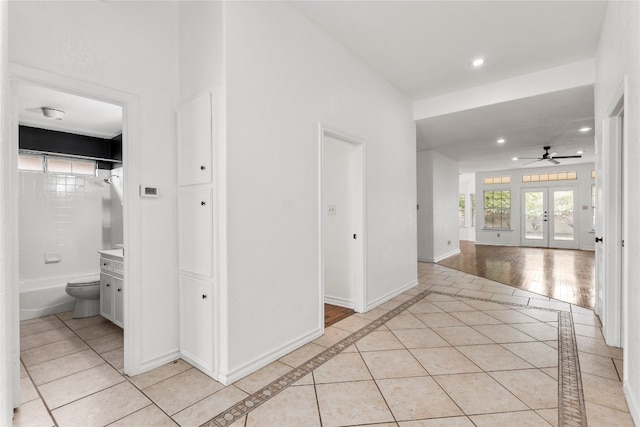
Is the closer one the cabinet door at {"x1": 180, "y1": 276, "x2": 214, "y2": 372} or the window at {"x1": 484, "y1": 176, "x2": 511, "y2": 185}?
the cabinet door at {"x1": 180, "y1": 276, "x2": 214, "y2": 372}

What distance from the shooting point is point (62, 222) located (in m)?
4.39

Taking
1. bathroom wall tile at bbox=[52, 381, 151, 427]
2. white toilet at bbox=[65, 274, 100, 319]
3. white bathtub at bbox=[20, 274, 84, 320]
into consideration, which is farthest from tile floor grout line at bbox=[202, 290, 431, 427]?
white bathtub at bbox=[20, 274, 84, 320]

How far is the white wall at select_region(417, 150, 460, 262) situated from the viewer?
7520mm

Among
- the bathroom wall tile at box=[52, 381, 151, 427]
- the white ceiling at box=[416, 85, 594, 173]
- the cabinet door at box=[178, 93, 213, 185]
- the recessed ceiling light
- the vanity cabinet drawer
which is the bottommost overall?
the bathroom wall tile at box=[52, 381, 151, 427]

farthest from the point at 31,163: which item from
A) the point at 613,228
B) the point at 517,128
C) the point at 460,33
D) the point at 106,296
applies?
the point at 517,128

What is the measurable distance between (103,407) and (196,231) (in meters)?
1.23

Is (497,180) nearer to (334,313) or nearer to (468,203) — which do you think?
(468,203)

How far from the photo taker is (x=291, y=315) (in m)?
2.73

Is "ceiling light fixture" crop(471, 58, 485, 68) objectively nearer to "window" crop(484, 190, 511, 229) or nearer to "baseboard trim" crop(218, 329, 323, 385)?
"baseboard trim" crop(218, 329, 323, 385)

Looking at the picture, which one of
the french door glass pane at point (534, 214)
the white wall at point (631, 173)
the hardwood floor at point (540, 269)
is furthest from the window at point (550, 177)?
the white wall at point (631, 173)

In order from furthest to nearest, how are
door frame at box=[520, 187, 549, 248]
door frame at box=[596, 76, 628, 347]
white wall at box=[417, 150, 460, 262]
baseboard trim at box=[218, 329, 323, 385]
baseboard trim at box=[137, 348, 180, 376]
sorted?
door frame at box=[520, 187, 549, 248]
white wall at box=[417, 150, 460, 262]
door frame at box=[596, 76, 628, 347]
baseboard trim at box=[137, 348, 180, 376]
baseboard trim at box=[218, 329, 323, 385]

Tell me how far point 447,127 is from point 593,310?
3331mm

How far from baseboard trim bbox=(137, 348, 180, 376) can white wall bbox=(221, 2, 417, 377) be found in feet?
1.93

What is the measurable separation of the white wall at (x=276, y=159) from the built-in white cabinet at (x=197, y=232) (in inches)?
6.8
